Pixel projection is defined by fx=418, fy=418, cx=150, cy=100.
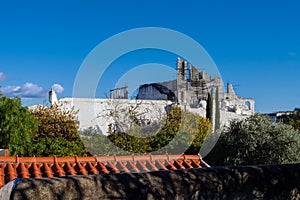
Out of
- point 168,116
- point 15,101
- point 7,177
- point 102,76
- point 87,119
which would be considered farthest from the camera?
point 87,119

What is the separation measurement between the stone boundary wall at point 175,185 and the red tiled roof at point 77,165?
266cm

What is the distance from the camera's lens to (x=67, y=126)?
1817 centimetres

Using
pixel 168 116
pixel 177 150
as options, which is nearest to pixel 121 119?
pixel 168 116

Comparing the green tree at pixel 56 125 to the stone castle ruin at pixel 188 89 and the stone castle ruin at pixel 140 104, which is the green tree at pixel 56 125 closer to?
the stone castle ruin at pixel 140 104

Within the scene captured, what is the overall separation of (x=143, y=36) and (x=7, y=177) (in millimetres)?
7015

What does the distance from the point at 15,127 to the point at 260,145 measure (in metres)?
9.39

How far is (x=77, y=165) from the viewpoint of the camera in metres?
7.84

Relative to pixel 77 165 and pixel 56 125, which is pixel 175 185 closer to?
pixel 77 165

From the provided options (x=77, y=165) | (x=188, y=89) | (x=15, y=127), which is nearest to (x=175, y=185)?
(x=77, y=165)

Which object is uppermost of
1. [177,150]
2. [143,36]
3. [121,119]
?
[143,36]

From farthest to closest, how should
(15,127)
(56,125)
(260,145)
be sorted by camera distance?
(56,125), (260,145), (15,127)

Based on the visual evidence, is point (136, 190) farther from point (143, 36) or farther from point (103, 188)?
point (143, 36)

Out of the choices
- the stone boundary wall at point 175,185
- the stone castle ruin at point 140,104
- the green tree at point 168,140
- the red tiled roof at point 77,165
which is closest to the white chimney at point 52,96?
the stone castle ruin at point 140,104

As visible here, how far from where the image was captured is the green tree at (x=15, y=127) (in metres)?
13.2
